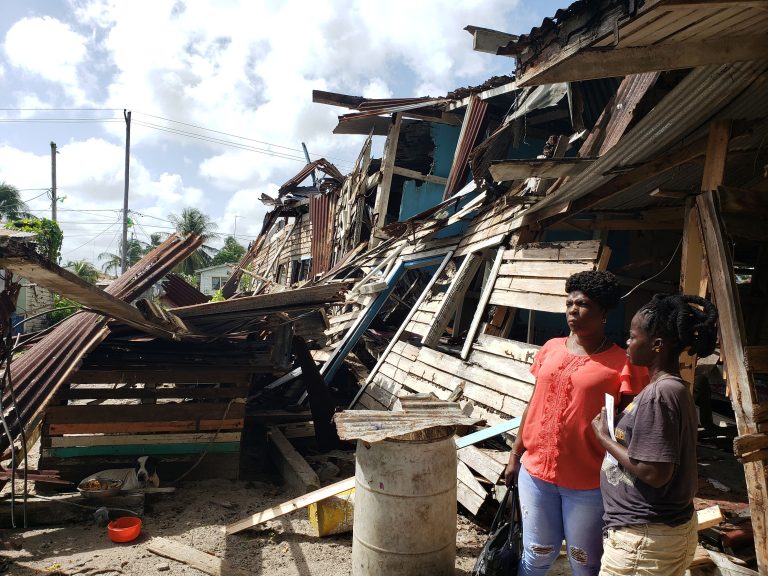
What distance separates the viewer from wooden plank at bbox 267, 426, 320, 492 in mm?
5207

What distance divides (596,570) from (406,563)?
127 centimetres

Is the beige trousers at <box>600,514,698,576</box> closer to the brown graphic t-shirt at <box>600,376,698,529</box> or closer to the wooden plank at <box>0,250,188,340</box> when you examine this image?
the brown graphic t-shirt at <box>600,376,698,529</box>

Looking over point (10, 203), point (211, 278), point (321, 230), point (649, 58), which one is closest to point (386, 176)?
point (321, 230)

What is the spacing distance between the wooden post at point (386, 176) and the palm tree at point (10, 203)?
104 feet

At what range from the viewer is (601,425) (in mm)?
2309

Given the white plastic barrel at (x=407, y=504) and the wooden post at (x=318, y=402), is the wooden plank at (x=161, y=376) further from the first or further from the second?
the white plastic barrel at (x=407, y=504)

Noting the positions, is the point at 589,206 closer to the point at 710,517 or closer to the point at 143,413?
the point at 710,517

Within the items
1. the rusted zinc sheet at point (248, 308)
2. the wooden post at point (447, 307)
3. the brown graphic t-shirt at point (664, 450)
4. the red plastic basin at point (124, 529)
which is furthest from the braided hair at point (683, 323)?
the red plastic basin at point (124, 529)

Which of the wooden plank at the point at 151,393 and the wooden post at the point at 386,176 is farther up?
the wooden post at the point at 386,176

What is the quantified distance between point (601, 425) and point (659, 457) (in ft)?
1.28

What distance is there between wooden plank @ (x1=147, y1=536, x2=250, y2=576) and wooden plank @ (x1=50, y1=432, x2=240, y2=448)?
1.47 metres

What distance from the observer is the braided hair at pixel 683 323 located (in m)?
2.03

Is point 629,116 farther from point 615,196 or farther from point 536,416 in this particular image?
point 536,416

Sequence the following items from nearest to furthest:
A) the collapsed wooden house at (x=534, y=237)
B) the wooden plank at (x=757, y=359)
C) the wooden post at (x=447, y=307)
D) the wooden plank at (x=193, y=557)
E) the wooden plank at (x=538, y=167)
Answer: the collapsed wooden house at (x=534, y=237)
the wooden plank at (x=757, y=359)
the wooden plank at (x=193, y=557)
the wooden plank at (x=538, y=167)
the wooden post at (x=447, y=307)
